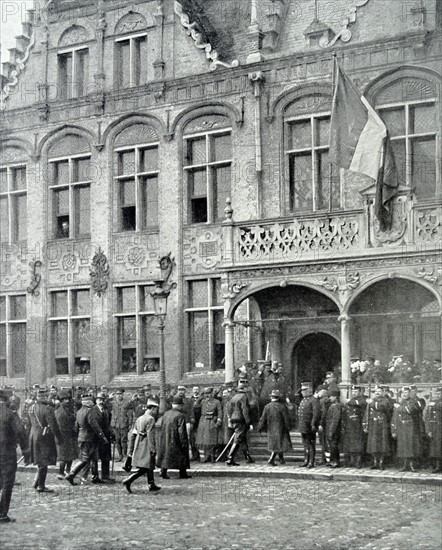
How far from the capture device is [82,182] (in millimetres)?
27500

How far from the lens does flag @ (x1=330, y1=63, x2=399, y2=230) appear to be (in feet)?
66.2

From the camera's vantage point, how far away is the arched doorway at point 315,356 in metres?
24.2

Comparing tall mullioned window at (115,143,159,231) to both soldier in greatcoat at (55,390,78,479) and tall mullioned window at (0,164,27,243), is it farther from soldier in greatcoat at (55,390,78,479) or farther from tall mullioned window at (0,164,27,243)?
soldier in greatcoat at (55,390,78,479)

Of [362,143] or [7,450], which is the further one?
[362,143]

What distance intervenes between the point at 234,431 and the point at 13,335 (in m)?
10.9

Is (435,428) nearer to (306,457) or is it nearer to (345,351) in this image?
(306,457)

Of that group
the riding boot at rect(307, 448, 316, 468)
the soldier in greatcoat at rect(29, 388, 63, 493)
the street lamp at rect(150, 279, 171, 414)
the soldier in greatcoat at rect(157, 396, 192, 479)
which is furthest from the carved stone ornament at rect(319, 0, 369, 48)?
the soldier in greatcoat at rect(29, 388, 63, 493)

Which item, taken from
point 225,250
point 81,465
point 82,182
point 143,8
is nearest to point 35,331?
point 82,182

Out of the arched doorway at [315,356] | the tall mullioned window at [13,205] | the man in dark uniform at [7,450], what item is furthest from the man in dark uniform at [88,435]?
the tall mullioned window at [13,205]

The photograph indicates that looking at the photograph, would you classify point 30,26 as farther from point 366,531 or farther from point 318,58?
point 366,531

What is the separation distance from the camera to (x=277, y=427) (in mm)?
18391

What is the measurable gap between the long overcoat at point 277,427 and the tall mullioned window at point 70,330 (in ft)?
31.1

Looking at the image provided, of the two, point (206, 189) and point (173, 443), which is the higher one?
point (206, 189)

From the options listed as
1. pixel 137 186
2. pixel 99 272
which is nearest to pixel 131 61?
pixel 137 186
